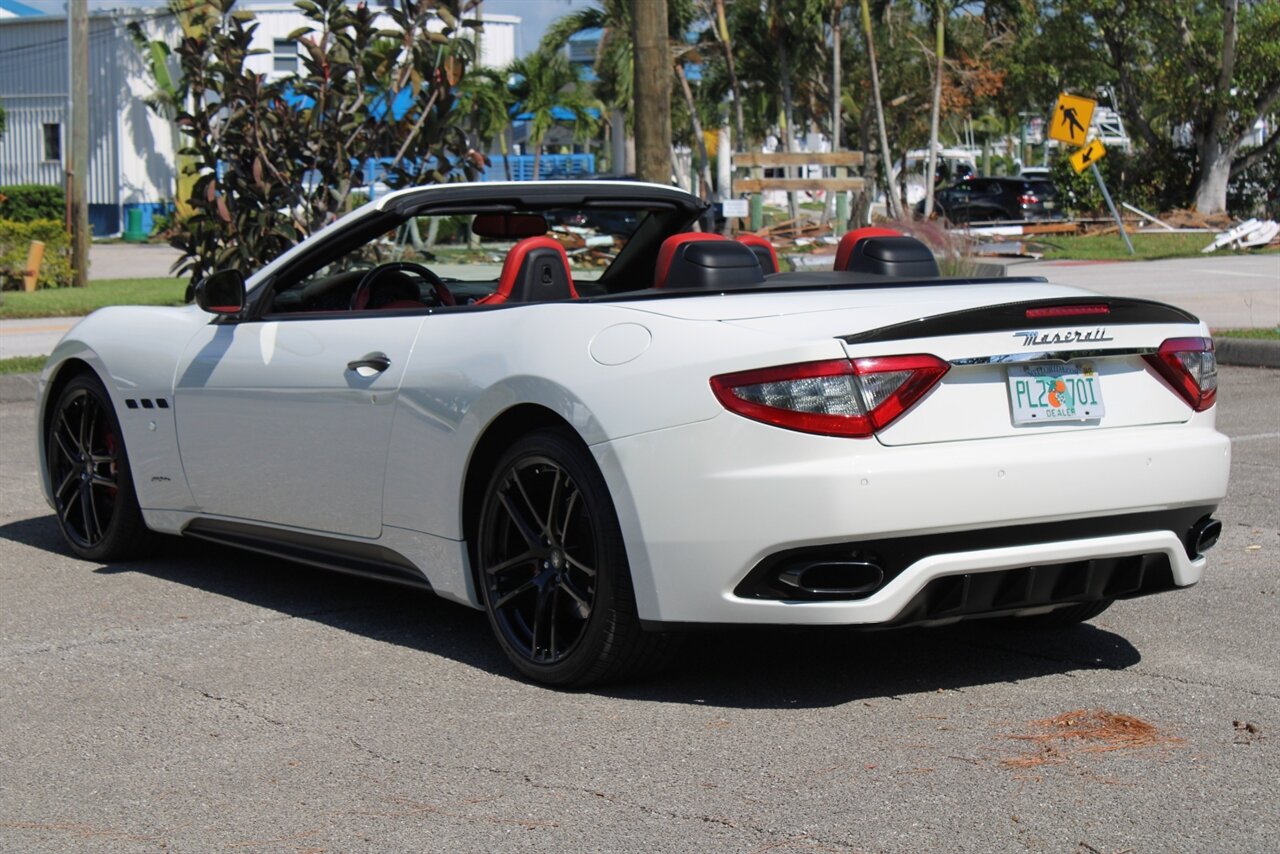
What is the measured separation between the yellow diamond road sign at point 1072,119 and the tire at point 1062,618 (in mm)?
22029

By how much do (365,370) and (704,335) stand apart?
140 centimetres

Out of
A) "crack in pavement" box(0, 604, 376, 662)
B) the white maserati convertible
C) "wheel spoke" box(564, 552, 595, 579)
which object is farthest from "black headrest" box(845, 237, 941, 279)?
"crack in pavement" box(0, 604, 376, 662)

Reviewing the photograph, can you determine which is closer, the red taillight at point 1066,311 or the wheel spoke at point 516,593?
the red taillight at point 1066,311

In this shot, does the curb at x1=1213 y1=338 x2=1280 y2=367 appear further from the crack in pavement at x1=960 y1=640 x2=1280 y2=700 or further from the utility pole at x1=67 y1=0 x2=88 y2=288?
the utility pole at x1=67 y1=0 x2=88 y2=288

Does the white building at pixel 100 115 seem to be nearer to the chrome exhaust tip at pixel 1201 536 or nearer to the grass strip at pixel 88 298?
the grass strip at pixel 88 298

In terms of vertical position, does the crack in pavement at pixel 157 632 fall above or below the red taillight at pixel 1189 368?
below

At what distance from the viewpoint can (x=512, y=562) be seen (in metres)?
4.98

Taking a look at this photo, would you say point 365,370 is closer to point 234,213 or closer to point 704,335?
point 704,335

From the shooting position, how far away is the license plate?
4.53 m

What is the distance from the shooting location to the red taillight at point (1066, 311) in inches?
180

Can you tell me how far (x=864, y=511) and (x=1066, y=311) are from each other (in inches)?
33.2

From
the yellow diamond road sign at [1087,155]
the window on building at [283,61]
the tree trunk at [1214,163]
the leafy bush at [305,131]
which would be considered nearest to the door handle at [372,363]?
the leafy bush at [305,131]

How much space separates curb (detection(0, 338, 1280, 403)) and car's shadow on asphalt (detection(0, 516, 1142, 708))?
282 inches

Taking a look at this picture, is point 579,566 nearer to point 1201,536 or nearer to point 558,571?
point 558,571
